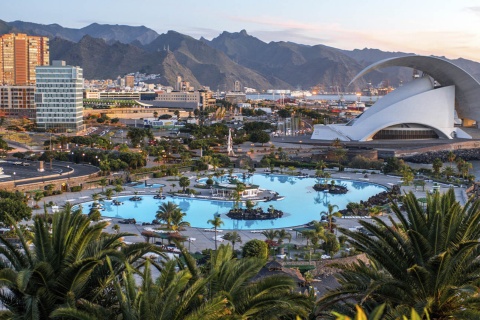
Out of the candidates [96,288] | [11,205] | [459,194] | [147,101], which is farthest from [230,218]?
[147,101]

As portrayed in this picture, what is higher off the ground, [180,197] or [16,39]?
[16,39]

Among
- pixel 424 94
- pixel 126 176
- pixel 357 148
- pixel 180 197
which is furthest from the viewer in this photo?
pixel 424 94

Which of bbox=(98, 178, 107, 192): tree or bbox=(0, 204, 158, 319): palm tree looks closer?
bbox=(0, 204, 158, 319): palm tree

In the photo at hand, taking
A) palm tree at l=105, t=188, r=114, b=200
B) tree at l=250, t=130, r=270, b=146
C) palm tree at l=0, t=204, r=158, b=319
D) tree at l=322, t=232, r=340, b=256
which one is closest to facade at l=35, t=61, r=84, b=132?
tree at l=250, t=130, r=270, b=146

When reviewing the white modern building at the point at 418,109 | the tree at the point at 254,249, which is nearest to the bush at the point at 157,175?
the tree at the point at 254,249

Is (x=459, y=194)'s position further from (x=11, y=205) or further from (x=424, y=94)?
(x=424, y=94)

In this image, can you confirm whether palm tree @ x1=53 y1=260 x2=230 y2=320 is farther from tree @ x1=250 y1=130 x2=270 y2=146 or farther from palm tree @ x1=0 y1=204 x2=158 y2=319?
tree @ x1=250 y1=130 x2=270 y2=146
